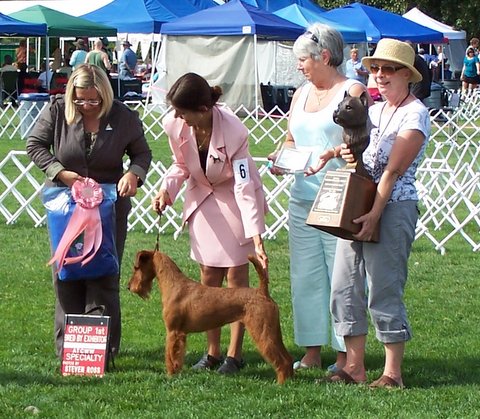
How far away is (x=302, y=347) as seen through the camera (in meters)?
6.37

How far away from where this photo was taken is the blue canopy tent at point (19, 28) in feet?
72.1

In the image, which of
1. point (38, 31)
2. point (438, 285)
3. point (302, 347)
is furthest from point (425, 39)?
point (302, 347)

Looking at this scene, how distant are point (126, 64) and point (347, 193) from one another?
24.8m

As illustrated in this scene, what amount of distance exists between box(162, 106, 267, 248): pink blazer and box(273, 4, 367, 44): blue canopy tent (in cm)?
1960

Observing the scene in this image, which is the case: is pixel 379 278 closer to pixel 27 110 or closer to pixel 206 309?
pixel 206 309

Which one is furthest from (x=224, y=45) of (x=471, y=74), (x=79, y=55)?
(x=471, y=74)

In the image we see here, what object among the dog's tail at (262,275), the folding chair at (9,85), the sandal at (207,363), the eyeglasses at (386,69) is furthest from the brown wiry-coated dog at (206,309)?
the folding chair at (9,85)

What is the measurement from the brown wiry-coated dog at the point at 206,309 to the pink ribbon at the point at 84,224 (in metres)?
0.29

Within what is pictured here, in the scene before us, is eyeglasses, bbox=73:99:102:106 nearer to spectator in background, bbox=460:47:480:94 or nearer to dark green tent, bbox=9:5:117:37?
dark green tent, bbox=9:5:117:37

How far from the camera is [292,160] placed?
551 cm

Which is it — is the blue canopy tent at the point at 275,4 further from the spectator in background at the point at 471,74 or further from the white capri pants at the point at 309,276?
the white capri pants at the point at 309,276

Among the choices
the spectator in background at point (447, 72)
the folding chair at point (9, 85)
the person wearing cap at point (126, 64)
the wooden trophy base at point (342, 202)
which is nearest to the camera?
the wooden trophy base at point (342, 202)

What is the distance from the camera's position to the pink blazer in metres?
5.52

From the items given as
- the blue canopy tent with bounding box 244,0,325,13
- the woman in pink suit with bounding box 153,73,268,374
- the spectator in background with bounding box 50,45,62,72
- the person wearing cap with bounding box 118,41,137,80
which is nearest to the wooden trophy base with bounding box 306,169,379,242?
the woman in pink suit with bounding box 153,73,268,374
